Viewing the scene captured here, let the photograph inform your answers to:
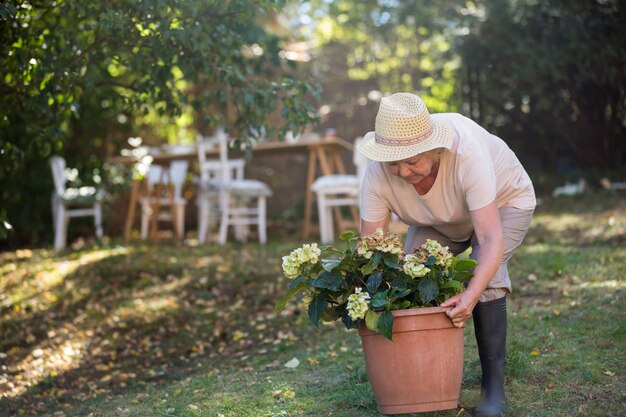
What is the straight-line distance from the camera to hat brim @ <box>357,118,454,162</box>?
2.56 metres

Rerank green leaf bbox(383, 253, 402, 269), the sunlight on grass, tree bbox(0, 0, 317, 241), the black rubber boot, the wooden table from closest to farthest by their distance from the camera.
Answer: green leaf bbox(383, 253, 402, 269) → the black rubber boot → tree bbox(0, 0, 317, 241) → the sunlight on grass → the wooden table

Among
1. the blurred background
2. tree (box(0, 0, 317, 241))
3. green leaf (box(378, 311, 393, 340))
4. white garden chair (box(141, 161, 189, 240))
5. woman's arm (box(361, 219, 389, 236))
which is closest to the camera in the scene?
green leaf (box(378, 311, 393, 340))

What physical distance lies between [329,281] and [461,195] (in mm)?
558

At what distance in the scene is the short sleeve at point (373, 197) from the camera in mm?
2791

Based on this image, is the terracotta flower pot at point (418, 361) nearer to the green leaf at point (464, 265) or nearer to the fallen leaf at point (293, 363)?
the green leaf at point (464, 265)

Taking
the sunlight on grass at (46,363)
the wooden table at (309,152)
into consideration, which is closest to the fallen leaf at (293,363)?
the sunlight on grass at (46,363)

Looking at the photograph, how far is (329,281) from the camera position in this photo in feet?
8.56

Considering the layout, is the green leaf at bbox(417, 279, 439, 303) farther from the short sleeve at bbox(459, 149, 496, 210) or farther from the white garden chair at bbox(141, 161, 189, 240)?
the white garden chair at bbox(141, 161, 189, 240)

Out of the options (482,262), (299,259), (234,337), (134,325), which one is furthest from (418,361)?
(134,325)

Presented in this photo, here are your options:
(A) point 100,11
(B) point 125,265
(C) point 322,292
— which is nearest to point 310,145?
(B) point 125,265

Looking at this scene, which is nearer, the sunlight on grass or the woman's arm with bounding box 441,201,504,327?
the woman's arm with bounding box 441,201,504,327

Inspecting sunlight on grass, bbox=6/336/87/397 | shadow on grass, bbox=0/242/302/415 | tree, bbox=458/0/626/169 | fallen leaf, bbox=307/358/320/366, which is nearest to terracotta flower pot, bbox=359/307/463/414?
fallen leaf, bbox=307/358/320/366

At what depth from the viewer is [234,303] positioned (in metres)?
5.48

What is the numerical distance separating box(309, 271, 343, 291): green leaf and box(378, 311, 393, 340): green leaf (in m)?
0.20
